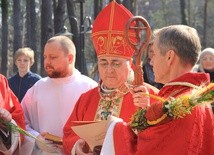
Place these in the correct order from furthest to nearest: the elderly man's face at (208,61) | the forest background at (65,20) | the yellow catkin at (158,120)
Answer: the forest background at (65,20) < the elderly man's face at (208,61) < the yellow catkin at (158,120)

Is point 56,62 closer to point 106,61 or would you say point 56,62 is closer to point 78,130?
point 106,61

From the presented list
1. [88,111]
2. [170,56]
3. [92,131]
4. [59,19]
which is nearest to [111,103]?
[88,111]

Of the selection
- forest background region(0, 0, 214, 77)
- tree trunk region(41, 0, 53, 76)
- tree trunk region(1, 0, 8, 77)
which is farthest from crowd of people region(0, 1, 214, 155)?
tree trunk region(1, 0, 8, 77)

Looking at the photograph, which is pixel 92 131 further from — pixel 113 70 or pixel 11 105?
pixel 11 105

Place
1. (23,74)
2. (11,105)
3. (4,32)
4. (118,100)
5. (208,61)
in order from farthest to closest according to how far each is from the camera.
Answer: (4,32) → (23,74) → (208,61) → (11,105) → (118,100)

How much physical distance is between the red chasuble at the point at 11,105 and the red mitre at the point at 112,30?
107cm

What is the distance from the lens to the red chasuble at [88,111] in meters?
5.13

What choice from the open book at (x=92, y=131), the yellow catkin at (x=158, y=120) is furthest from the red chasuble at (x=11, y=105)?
the yellow catkin at (x=158, y=120)

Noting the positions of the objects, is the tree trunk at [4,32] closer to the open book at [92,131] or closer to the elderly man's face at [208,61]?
the elderly man's face at [208,61]

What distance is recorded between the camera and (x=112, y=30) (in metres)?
5.39

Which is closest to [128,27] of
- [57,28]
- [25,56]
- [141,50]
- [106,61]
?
[141,50]

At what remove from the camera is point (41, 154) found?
19.3 ft

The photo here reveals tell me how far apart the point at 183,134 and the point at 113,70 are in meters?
1.61

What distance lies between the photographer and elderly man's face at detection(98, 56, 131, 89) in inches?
196
